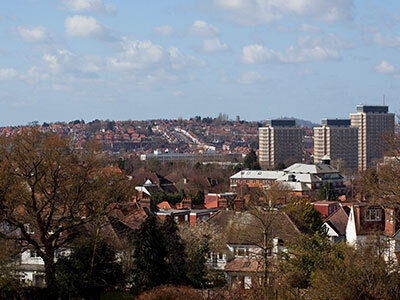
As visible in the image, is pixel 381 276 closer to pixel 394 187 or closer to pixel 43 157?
pixel 394 187

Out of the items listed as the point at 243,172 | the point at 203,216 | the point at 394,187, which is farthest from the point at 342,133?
the point at 394,187

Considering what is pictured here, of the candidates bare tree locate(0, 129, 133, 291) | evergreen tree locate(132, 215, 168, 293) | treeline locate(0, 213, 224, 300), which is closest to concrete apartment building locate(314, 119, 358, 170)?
treeline locate(0, 213, 224, 300)

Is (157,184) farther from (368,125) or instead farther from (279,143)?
(368,125)

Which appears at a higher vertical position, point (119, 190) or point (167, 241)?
point (119, 190)

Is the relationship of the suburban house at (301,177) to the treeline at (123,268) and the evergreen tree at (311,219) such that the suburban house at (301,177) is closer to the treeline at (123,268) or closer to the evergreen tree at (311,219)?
the evergreen tree at (311,219)

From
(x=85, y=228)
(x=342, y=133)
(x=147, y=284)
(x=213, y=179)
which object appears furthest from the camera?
(x=342, y=133)

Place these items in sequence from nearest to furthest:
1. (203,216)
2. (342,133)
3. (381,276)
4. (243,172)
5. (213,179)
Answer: (381,276) → (203,216) → (213,179) → (243,172) → (342,133)

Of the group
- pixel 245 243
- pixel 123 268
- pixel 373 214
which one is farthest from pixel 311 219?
pixel 123 268
